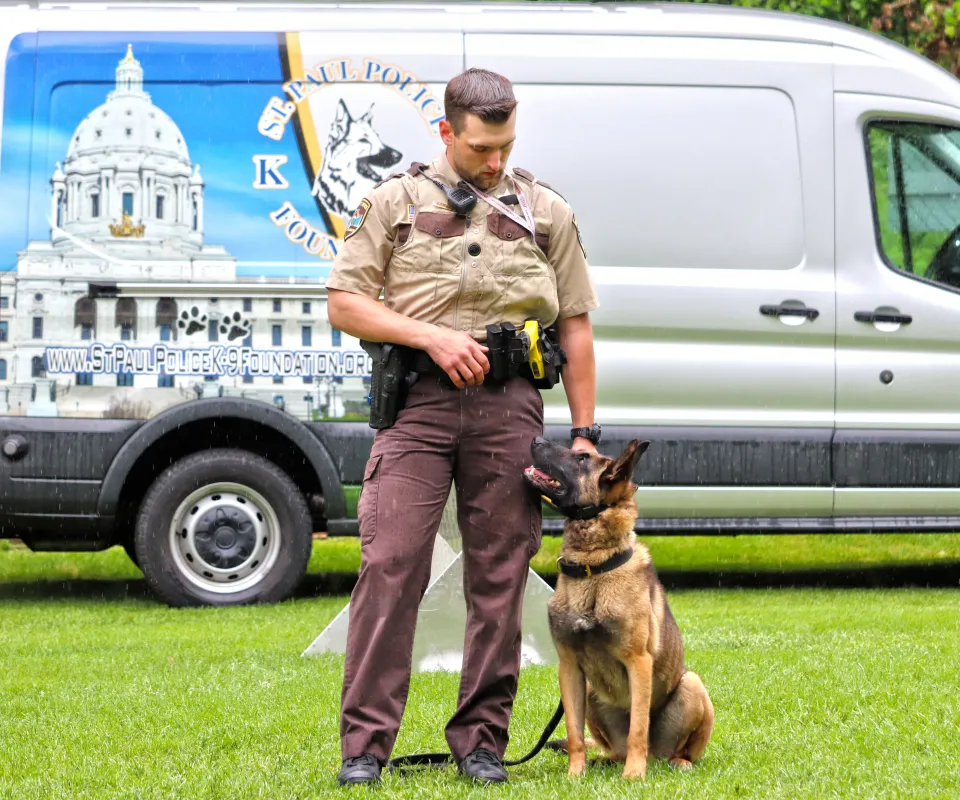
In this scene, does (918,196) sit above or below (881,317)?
above

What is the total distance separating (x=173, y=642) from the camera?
6.21 m

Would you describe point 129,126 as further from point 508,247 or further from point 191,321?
point 508,247

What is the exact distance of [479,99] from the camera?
3646 mm

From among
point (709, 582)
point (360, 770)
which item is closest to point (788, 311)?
point (709, 582)

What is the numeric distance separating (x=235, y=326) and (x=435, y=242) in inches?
140

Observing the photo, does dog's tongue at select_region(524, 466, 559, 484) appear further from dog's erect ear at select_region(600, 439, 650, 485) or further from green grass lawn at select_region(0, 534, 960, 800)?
green grass lawn at select_region(0, 534, 960, 800)

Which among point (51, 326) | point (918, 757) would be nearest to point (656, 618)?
point (918, 757)

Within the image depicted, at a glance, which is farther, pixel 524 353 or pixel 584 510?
pixel 584 510

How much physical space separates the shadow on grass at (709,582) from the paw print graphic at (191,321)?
62.9 inches

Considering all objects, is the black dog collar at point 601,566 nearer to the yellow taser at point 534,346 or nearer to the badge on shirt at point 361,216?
the yellow taser at point 534,346

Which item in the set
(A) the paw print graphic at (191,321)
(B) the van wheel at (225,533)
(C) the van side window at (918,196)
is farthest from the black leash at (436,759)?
(C) the van side window at (918,196)

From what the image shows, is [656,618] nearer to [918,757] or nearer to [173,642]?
[918,757]

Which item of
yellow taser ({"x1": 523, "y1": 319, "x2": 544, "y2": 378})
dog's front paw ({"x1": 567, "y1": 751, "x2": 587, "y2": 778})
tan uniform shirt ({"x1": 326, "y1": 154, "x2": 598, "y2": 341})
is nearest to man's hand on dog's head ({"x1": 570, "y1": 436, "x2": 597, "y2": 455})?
yellow taser ({"x1": 523, "y1": 319, "x2": 544, "y2": 378})

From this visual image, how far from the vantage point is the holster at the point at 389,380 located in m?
3.76
